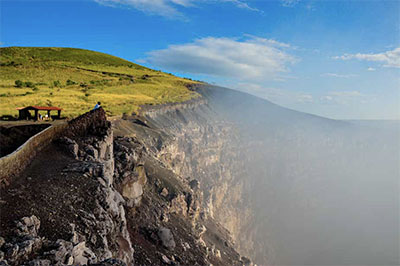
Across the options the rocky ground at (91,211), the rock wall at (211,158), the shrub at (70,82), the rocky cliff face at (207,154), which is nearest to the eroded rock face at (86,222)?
the rocky ground at (91,211)

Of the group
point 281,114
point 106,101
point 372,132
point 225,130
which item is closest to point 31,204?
point 106,101

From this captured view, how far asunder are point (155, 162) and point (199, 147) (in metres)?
29.1

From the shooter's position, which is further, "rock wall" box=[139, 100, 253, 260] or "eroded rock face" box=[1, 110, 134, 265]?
"rock wall" box=[139, 100, 253, 260]

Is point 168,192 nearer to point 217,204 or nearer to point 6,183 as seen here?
point 6,183

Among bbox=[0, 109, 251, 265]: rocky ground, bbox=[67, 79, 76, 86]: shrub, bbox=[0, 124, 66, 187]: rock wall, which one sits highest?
bbox=[67, 79, 76, 86]: shrub

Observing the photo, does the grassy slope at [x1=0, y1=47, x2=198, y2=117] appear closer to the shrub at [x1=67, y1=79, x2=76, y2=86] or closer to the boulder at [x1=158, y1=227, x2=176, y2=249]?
the shrub at [x1=67, y1=79, x2=76, y2=86]

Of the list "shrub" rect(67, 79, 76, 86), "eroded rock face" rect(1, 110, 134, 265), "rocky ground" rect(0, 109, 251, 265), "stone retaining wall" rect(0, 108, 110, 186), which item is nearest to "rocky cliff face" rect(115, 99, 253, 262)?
"rocky ground" rect(0, 109, 251, 265)

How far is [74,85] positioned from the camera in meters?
83.1

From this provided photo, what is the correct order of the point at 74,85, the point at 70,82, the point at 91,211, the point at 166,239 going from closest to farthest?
the point at 91,211 → the point at 166,239 → the point at 74,85 → the point at 70,82

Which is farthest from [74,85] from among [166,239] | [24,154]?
[24,154]

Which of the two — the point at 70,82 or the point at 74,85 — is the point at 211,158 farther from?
the point at 70,82

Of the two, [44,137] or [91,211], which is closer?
[91,211]

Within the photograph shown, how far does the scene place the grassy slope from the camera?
2144 inches

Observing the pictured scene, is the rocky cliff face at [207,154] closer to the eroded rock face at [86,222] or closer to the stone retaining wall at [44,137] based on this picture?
the stone retaining wall at [44,137]
